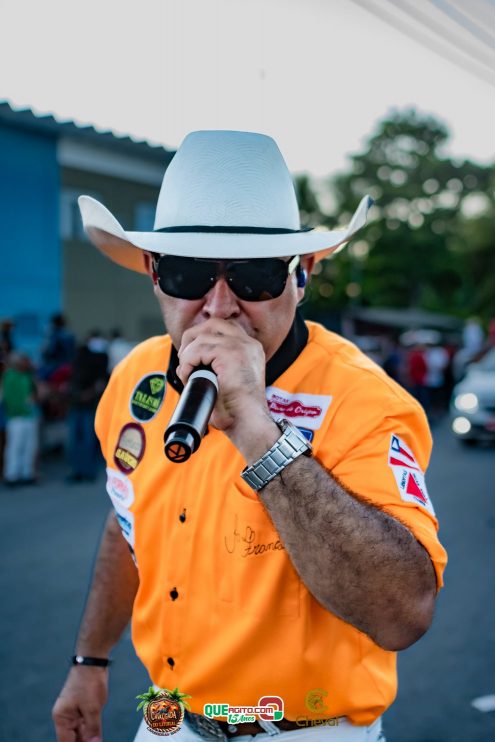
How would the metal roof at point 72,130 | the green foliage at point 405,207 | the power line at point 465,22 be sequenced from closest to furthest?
the power line at point 465,22 → the metal roof at point 72,130 → the green foliage at point 405,207

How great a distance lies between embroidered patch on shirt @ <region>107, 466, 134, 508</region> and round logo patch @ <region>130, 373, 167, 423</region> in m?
0.16

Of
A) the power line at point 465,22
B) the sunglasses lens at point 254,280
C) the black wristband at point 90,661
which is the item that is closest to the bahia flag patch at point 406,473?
the sunglasses lens at point 254,280

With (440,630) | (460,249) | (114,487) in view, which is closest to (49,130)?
(440,630)

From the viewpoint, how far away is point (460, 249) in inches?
1599

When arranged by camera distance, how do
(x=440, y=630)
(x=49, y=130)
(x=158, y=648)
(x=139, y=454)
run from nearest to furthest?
(x=158, y=648)
(x=139, y=454)
(x=440, y=630)
(x=49, y=130)

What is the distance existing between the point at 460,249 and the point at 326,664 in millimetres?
41505

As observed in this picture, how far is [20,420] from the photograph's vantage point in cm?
947

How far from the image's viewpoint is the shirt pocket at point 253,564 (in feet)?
5.08

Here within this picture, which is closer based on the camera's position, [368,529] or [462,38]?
[368,529]

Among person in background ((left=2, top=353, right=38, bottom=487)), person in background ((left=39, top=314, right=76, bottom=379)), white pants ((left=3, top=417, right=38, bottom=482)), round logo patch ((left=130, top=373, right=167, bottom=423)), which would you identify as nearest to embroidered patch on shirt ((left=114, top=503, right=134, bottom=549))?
round logo patch ((left=130, top=373, right=167, bottom=423))

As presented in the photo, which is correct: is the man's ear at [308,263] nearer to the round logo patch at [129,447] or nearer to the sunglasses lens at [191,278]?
the sunglasses lens at [191,278]

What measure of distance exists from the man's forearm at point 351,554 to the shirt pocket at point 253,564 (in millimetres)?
162

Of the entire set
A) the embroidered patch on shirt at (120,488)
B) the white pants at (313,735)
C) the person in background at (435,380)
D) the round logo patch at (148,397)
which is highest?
the round logo patch at (148,397)

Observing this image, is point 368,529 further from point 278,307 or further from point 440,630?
point 440,630
